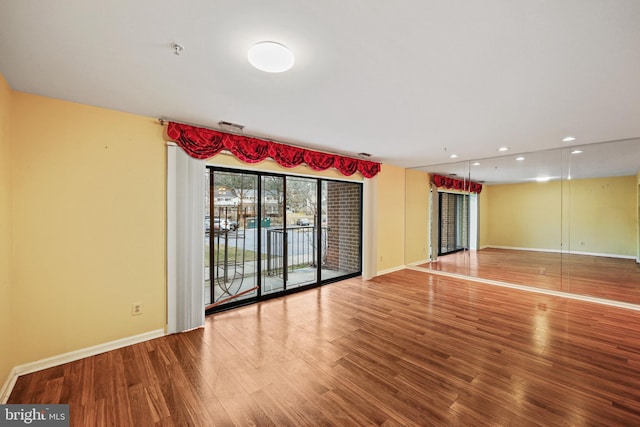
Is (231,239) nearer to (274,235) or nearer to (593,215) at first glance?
(274,235)

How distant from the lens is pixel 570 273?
14.8 feet

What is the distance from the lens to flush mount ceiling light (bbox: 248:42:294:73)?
61.7 inches

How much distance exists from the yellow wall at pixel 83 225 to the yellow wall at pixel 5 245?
0.07m

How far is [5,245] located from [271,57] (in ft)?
8.38

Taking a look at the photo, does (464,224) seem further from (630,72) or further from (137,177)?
(137,177)

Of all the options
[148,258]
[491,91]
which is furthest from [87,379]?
[491,91]

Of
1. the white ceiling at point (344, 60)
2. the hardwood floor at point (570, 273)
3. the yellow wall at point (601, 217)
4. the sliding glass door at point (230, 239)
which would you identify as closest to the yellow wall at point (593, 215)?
the yellow wall at point (601, 217)

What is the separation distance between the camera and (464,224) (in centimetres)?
642

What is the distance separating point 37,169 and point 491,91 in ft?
13.4

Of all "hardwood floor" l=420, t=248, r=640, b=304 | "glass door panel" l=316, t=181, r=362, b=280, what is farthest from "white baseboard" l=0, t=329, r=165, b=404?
"hardwood floor" l=420, t=248, r=640, b=304

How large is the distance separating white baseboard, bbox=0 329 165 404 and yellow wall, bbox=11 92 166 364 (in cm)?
4

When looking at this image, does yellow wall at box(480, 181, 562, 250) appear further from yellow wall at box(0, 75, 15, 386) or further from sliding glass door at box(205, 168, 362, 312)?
yellow wall at box(0, 75, 15, 386)

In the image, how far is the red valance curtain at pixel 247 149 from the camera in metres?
2.91

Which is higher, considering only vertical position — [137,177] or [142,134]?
[142,134]
